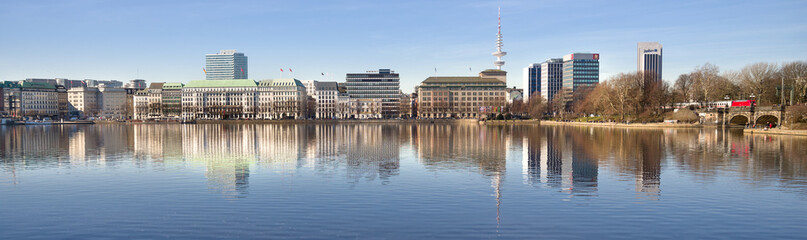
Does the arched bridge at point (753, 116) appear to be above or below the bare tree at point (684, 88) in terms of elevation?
below

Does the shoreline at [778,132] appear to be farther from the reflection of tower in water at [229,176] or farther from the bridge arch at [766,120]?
the reflection of tower in water at [229,176]

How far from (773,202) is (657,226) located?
7.48 m

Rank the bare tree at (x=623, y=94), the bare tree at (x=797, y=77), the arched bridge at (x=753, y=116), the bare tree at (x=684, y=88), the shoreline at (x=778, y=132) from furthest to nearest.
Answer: the bare tree at (x=684, y=88)
the bare tree at (x=623, y=94)
the bare tree at (x=797, y=77)
the arched bridge at (x=753, y=116)
the shoreline at (x=778, y=132)

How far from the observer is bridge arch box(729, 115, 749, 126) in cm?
9099

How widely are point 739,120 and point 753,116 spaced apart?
7188 mm

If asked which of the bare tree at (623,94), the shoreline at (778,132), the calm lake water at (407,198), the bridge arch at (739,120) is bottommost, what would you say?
the calm lake water at (407,198)

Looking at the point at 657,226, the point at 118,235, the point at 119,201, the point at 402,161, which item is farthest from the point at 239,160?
the point at 657,226

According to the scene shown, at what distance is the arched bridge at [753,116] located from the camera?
80.9 meters

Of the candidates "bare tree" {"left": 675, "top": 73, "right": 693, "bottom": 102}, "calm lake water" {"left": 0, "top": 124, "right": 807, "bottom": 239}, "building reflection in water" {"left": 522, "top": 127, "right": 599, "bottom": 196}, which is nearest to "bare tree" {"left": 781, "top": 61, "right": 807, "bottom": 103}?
"bare tree" {"left": 675, "top": 73, "right": 693, "bottom": 102}

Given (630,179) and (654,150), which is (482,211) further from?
(654,150)

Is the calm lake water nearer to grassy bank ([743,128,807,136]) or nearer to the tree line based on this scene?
grassy bank ([743,128,807,136])

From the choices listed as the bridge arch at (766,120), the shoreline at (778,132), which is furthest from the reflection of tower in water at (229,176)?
the bridge arch at (766,120)

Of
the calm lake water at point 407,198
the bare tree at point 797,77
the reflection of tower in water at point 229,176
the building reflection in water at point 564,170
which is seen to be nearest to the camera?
the calm lake water at point 407,198

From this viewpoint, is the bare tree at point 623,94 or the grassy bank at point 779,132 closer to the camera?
the grassy bank at point 779,132
